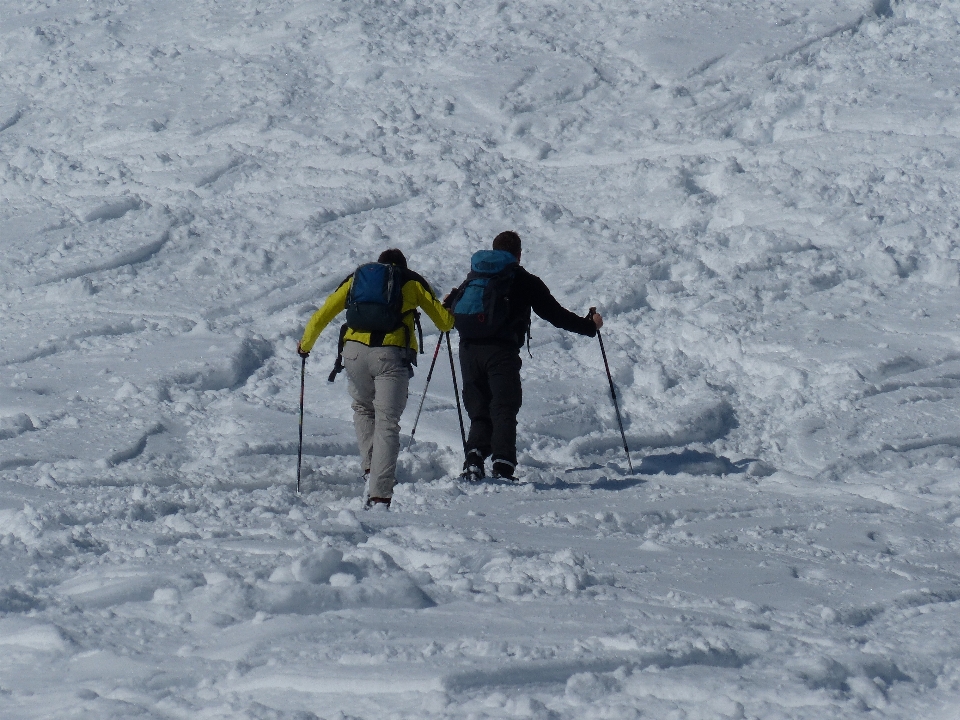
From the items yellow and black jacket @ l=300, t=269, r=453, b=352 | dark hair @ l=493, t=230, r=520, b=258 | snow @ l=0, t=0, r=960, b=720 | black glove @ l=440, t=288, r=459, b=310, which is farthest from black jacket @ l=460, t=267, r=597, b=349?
snow @ l=0, t=0, r=960, b=720

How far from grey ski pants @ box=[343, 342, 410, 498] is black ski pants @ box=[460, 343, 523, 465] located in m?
0.71

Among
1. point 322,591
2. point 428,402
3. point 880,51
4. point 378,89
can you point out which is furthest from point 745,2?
point 322,591

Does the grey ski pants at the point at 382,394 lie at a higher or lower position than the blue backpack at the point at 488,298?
lower

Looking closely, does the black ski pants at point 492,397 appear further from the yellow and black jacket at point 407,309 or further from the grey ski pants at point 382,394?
the grey ski pants at point 382,394

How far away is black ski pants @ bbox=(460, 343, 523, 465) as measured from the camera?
23.6 feet

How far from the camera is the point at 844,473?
7625 millimetres

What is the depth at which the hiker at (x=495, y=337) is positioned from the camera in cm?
721

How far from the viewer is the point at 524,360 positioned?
9.27 meters

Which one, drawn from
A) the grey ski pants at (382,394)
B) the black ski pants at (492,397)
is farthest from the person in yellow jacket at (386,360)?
the black ski pants at (492,397)

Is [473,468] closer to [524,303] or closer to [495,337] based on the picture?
[495,337]

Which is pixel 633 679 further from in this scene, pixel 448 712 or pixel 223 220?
pixel 223 220

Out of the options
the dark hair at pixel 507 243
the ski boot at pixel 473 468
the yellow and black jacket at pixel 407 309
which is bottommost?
the ski boot at pixel 473 468

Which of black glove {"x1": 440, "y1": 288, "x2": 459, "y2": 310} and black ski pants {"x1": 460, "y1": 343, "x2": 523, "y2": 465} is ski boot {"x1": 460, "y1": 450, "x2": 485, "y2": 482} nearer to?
black ski pants {"x1": 460, "y1": 343, "x2": 523, "y2": 465}

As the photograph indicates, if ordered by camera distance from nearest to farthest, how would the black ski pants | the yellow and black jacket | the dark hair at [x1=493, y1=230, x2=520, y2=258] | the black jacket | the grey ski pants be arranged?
the grey ski pants
the yellow and black jacket
the black ski pants
the black jacket
the dark hair at [x1=493, y1=230, x2=520, y2=258]
